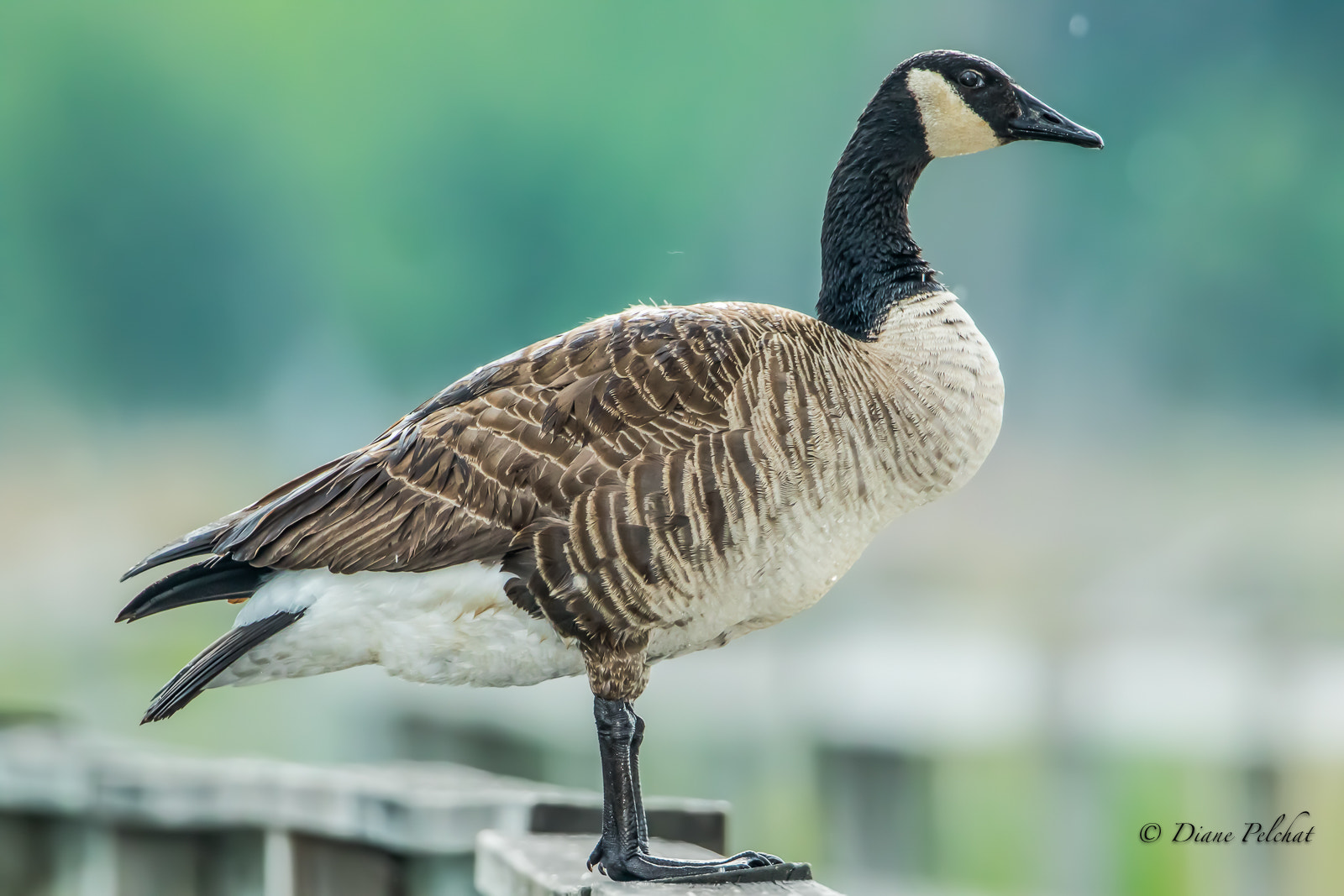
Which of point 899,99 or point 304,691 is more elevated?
point 899,99

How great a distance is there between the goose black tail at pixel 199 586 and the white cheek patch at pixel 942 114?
61.5 inches

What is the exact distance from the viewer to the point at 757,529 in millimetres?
2100

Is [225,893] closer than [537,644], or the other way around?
[537,644]

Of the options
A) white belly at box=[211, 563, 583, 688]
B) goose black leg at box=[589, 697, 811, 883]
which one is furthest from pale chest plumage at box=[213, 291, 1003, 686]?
goose black leg at box=[589, 697, 811, 883]

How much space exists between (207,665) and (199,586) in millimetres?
195

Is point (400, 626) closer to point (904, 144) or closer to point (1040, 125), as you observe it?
point (904, 144)

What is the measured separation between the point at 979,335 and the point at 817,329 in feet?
1.09

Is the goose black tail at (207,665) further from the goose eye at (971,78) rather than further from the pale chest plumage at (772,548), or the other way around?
the goose eye at (971,78)

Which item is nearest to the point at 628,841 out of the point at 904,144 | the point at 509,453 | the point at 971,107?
the point at 509,453

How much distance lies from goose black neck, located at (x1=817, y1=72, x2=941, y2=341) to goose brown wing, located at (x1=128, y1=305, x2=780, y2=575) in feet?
1.04

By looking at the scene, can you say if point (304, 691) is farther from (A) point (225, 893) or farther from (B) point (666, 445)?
(B) point (666, 445)

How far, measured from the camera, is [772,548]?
213 cm

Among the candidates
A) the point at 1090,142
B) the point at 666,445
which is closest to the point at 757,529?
the point at 666,445

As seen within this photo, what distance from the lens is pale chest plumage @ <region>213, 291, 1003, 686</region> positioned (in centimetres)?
212
